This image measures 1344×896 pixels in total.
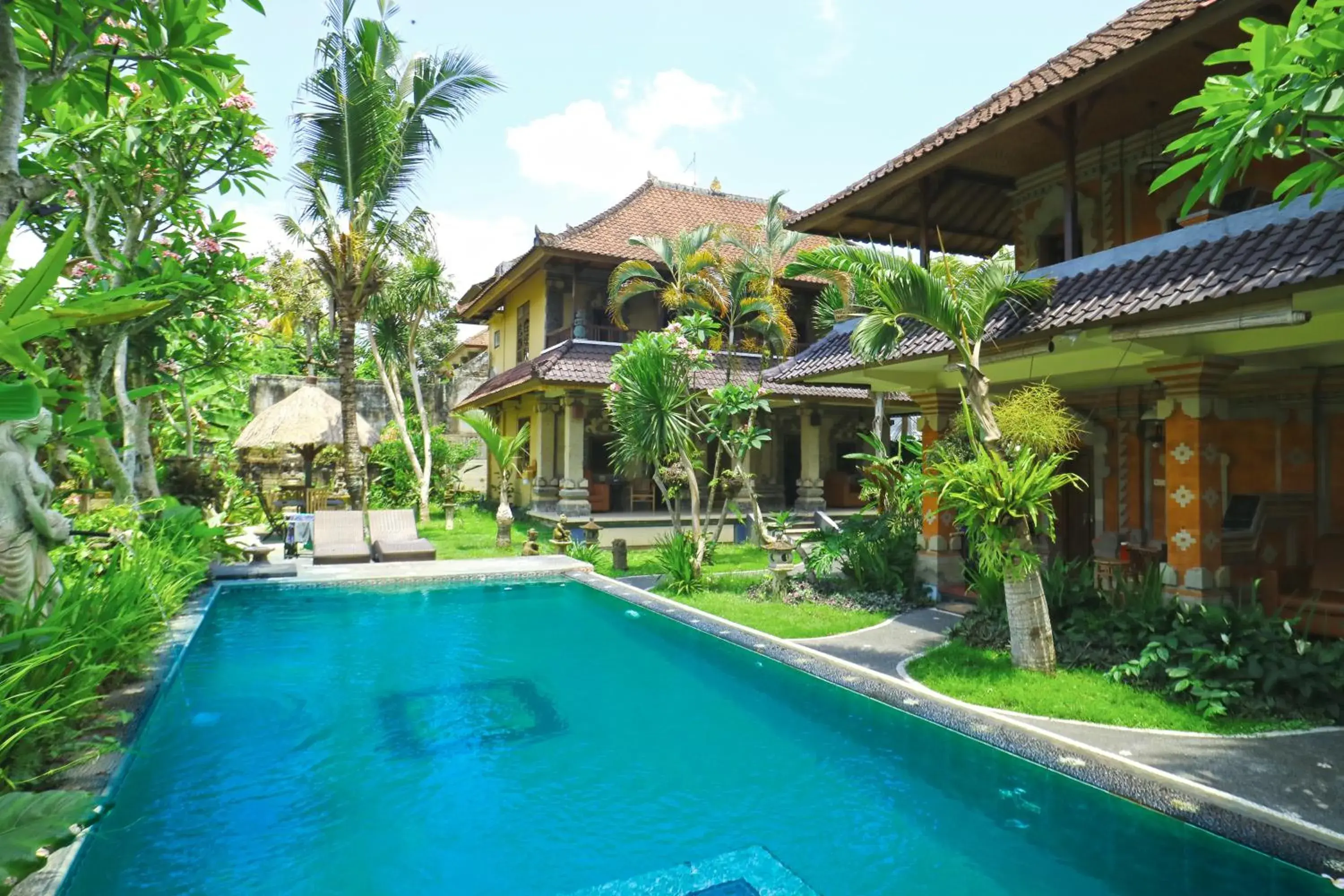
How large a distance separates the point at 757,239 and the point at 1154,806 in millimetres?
12609

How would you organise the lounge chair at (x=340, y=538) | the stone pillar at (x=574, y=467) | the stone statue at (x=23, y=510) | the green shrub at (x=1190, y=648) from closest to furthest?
the stone statue at (x=23, y=510) < the green shrub at (x=1190, y=648) < the lounge chair at (x=340, y=538) < the stone pillar at (x=574, y=467)

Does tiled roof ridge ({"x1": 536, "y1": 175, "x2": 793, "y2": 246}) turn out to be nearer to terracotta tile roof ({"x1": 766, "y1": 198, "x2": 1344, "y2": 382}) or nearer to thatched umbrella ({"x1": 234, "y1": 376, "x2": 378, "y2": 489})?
thatched umbrella ({"x1": 234, "y1": 376, "x2": 378, "y2": 489})

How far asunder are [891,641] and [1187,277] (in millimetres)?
4288

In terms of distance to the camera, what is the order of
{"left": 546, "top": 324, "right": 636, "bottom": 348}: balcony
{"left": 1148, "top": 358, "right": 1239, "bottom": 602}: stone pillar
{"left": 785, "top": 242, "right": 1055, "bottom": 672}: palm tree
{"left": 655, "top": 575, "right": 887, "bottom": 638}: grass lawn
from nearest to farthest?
{"left": 785, "top": 242, "right": 1055, "bottom": 672}: palm tree, {"left": 1148, "top": 358, "right": 1239, "bottom": 602}: stone pillar, {"left": 655, "top": 575, "right": 887, "bottom": 638}: grass lawn, {"left": 546, "top": 324, "right": 636, "bottom": 348}: balcony

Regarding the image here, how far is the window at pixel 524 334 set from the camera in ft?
64.0

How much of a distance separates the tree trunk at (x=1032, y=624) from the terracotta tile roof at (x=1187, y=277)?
2283mm

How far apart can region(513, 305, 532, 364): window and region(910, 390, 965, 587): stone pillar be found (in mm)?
11732

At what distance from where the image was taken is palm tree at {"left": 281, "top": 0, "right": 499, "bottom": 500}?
524 inches

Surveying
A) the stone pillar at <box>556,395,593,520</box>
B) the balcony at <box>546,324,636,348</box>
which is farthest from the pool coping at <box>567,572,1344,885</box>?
the balcony at <box>546,324,636,348</box>

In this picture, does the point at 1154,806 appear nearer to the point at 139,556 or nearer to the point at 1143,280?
the point at 1143,280

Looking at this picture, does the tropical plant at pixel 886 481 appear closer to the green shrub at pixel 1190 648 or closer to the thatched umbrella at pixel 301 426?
the green shrub at pixel 1190 648

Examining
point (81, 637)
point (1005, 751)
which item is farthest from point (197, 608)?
point (1005, 751)

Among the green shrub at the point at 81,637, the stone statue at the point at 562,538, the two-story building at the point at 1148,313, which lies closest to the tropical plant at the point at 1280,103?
the two-story building at the point at 1148,313

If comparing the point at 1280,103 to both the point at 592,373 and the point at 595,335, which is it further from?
the point at 595,335
